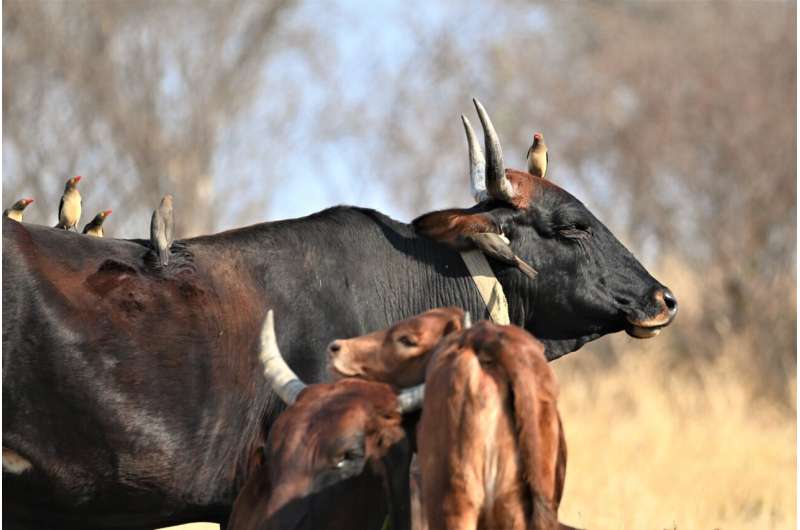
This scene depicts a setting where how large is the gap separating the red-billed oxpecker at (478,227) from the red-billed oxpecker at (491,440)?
1.99 metres

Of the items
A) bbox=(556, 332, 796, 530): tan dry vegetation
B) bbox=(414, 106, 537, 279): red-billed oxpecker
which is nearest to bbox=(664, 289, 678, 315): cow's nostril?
bbox=(414, 106, 537, 279): red-billed oxpecker

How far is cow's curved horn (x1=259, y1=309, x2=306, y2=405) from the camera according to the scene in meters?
5.57

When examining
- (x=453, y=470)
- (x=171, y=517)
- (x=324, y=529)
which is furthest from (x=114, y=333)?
(x=453, y=470)

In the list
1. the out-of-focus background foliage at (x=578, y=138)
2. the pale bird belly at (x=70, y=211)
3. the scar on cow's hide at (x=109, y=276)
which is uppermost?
the out-of-focus background foliage at (x=578, y=138)

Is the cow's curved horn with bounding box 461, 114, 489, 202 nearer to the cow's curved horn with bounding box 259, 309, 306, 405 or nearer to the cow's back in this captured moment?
the cow's back

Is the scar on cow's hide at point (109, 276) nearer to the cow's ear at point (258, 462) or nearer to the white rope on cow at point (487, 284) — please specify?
the cow's ear at point (258, 462)

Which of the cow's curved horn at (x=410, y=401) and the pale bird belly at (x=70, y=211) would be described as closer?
the cow's curved horn at (x=410, y=401)

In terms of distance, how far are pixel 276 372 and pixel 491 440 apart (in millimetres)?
1000

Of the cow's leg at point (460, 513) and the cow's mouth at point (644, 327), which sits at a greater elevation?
the cow's mouth at point (644, 327)

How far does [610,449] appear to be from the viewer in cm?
1326

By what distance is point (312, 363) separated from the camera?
659 cm

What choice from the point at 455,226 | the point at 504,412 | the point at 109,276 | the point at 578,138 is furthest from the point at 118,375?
the point at 578,138

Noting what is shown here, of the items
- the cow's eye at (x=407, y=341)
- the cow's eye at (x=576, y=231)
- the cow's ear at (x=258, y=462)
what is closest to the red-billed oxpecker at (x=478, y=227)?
the cow's eye at (x=576, y=231)

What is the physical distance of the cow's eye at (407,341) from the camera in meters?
5.61
